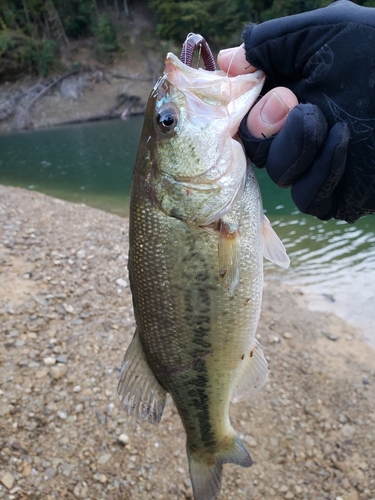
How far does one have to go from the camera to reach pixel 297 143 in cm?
179

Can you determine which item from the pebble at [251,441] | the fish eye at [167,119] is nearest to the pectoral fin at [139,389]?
the fish eye at [167,119]

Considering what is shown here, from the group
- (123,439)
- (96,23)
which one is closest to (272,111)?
(123,439)

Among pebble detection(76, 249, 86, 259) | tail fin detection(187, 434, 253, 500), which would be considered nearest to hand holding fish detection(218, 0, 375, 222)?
tail fin detection(187, 434, 253, 500)

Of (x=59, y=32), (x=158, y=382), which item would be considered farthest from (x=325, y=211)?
(x=59, y=32)

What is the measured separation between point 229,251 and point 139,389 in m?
0.89

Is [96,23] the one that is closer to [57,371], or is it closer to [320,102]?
[57,371]

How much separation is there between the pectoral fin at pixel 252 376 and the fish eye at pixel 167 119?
1221 millimetres

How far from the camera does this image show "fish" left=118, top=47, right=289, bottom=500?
195 centimetres

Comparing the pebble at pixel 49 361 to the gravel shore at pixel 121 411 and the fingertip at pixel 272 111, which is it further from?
the fingertip at pixel 272 111

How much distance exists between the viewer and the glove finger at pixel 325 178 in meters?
1.79

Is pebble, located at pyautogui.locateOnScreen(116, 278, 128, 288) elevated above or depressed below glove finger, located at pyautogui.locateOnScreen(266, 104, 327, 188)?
below

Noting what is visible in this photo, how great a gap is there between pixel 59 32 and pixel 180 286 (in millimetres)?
54934

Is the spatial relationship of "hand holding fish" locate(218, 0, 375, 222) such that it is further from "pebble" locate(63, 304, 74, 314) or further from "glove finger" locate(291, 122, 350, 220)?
"pebble" locate(63, 304, 74, 314)

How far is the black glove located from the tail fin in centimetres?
149
